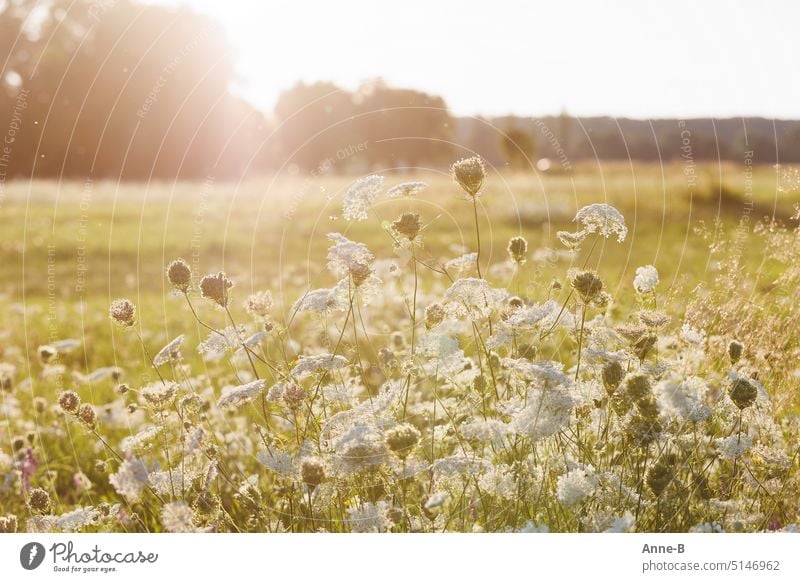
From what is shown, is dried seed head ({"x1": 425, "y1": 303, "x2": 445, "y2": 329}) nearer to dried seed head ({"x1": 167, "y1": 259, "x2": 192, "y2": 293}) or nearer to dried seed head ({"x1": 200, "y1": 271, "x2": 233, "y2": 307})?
dried seed head ({"x1": 200, "y1": 271, "x2": 233, "y2": 307})

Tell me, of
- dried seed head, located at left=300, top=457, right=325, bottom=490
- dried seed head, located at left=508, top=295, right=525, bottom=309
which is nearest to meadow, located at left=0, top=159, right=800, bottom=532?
dried seed head, located at left=300, top=457, right=325, bottom=490

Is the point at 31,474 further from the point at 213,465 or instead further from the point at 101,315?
the point at 101,315

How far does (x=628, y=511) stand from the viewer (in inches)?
91.6

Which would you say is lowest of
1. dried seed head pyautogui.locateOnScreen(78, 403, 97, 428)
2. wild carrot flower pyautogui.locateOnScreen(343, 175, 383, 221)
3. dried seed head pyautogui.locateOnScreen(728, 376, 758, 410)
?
dried seed head pyautogui.locateOnScreen(78, 403, 97, 428)

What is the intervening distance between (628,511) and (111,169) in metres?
23.7

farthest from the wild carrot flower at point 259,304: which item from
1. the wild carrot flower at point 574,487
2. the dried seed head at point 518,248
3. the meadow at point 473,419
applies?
the wild carrot flower at point 574,487

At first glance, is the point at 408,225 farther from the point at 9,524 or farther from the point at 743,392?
the point at 9,524

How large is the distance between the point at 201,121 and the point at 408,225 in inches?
567

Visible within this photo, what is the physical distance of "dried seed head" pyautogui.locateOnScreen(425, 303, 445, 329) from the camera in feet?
7.79

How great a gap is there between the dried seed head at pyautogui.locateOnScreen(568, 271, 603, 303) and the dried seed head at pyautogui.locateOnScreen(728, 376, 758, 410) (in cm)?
51

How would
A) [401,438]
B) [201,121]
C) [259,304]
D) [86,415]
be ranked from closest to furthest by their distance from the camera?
1. [401,438]
2. [259,304]
3. [86,415]
4. [201,121]

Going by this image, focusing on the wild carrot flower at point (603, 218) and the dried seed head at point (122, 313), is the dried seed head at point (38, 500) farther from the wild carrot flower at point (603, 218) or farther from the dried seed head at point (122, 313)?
the wild carrot flower at point (603, 218)

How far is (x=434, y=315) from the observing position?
237 centimetres

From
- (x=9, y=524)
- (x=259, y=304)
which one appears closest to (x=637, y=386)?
(x=259, y=304)
